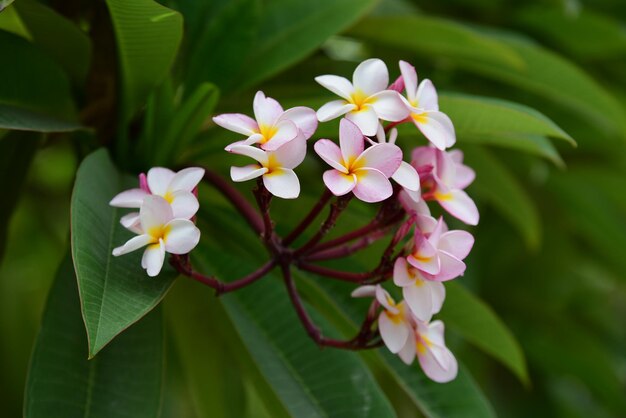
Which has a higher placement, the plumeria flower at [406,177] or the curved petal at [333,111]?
the curved petal at [333,111]

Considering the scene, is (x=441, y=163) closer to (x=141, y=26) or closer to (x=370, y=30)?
(x=141, y=26)

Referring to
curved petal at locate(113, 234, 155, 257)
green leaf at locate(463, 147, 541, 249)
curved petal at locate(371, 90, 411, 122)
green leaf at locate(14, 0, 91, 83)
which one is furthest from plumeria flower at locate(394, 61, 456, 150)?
green leaf at locate(463, 147, 541, 249)

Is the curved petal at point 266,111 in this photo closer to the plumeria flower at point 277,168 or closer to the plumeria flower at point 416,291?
the plumeria flower at point 277,168

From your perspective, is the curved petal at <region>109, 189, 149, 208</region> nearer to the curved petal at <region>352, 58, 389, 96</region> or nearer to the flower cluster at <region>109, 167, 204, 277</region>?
the flower cluster at <region>109, 167, 204, 277</region>

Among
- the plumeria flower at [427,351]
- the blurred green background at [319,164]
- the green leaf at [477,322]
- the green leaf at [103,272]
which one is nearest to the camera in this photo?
the green leaf at [103,272]

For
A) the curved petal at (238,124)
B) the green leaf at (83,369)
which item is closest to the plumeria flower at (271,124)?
the curved petal at (238,124)

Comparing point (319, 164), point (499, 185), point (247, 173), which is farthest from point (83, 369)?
point (499, 185)

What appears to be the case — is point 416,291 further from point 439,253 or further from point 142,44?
point 142,44

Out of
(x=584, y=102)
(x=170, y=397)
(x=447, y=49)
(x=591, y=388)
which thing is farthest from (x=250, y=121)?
(x=591, y=388)
